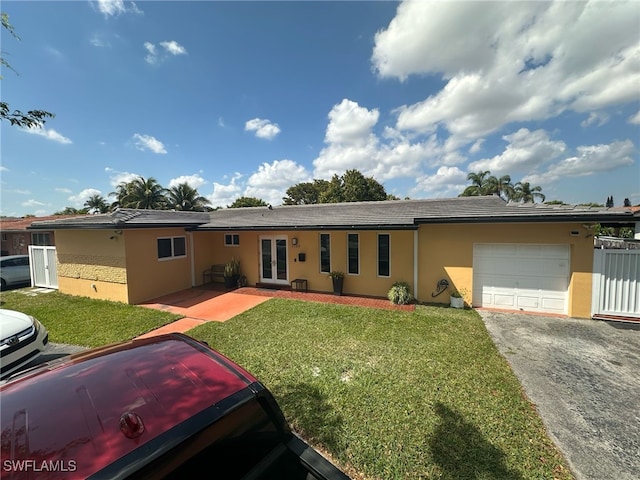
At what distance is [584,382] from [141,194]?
118ft

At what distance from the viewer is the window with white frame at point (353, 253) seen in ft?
33.9

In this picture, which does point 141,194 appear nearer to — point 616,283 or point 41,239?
point 41,239

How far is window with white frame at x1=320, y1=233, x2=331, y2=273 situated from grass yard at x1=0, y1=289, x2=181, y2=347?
547cm

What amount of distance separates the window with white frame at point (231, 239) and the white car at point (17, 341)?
25.0 feet

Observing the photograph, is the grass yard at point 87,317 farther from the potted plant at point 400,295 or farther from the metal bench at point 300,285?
the potted plant at point 400,295

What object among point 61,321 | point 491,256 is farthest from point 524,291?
point 61,321

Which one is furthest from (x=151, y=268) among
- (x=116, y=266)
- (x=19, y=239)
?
(x=19, y=239)

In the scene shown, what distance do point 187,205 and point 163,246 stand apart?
78.7 ft

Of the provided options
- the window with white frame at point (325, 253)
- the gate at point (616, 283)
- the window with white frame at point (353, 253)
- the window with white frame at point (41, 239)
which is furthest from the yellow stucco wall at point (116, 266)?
the gate at point (616, 283)

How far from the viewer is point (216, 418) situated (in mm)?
1645

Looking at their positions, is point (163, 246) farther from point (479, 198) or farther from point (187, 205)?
point (187, 205)

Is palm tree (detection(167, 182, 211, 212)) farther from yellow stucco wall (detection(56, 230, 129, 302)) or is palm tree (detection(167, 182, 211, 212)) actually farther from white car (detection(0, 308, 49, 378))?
white car (detection(0, 308, 49, 378))

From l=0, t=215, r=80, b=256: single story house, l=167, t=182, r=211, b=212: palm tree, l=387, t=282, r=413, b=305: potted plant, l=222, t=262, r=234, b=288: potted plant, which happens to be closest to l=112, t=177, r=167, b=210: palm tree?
l=167, t=182, r=211, b=212: palm tree

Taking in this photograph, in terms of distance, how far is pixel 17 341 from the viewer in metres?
4.76
